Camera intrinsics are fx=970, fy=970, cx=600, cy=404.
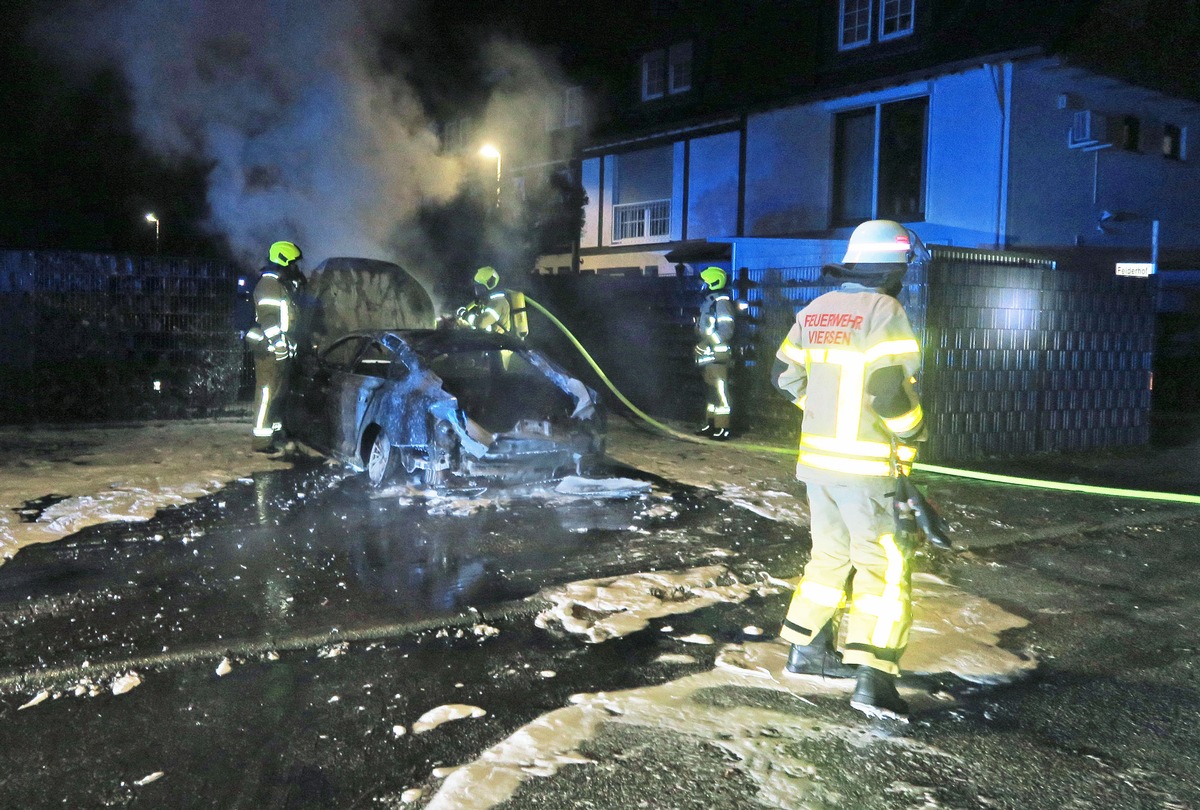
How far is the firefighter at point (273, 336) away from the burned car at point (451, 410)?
0.79m

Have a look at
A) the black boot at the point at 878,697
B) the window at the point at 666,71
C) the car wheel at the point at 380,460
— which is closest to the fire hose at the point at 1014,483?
the black boot at the point at 878,697

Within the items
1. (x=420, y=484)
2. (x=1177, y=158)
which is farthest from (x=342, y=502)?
(x=1177, y=158)

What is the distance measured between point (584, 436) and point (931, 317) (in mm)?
4121

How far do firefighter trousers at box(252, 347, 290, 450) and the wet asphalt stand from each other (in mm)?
2901

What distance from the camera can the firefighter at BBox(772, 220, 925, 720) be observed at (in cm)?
374

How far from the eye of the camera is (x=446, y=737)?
3.40 meters

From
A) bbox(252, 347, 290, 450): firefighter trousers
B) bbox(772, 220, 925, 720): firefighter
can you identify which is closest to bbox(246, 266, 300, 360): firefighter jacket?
bbox(252, 347, 290, 450): firefighter trousers

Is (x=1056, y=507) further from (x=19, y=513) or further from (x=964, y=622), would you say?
(x=19, y=513)

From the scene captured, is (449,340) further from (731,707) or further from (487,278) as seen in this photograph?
(731,707)

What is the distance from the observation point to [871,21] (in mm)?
A: 17469

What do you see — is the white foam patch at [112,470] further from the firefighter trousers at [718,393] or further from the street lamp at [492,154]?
the street lamp at [492,154]

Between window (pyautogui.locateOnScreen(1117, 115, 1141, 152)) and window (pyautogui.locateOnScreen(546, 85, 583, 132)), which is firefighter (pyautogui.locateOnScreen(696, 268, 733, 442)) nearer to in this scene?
window (pyautogui.locateOnScreen(1117, 115, 1141, 152))

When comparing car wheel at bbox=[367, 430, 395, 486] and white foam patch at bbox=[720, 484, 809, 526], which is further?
car wheel at bbox=[367, 430, 395, 486]

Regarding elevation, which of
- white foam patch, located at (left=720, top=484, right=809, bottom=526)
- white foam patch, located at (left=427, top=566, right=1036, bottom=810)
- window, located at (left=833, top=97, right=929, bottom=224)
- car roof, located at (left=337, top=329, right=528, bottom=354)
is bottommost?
white foam patch, located at (left=427, top=566, right=1036, bottom=810)
